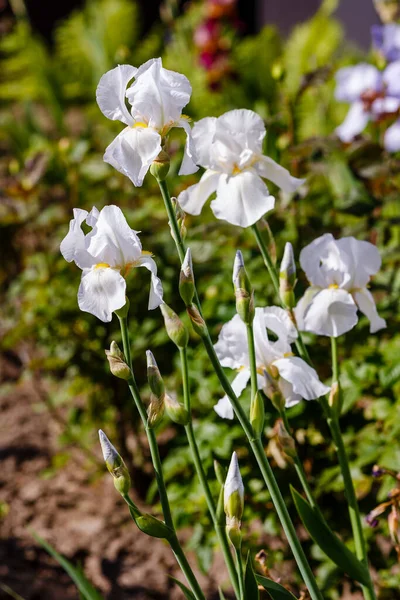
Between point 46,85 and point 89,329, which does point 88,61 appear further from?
point 89,329

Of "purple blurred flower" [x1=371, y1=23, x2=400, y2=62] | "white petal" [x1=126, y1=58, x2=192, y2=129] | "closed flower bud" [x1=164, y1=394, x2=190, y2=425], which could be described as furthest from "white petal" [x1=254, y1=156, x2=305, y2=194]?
"purple blurred flower" [x1=371, y1=23, x2=400, y2=62]

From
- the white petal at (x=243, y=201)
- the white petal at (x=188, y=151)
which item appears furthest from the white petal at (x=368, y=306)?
the white petal at (x=188, y=151)

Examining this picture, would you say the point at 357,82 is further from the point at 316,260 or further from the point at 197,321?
the point at 197,321

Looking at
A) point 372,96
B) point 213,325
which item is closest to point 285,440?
point 213,325

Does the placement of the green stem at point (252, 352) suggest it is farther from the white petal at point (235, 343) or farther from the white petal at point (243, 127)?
the white petal at point (243, 127)

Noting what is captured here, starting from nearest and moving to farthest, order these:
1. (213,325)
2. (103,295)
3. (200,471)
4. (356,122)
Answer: (103,295) → (200,471) → (213,325) → (356,122)

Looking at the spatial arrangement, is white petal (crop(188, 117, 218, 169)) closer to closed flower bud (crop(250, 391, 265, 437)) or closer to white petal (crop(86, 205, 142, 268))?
white petal (crop(86, 205, 142, 268))
